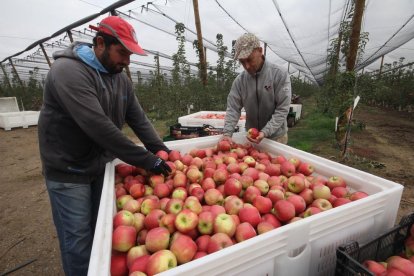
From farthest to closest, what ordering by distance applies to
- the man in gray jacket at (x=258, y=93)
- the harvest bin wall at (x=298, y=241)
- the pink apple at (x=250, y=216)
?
the man in gray jacket at (x=258, y=93), the pink apple at (x=250, y=216), the harvest bin wall at (x=298, y=241)

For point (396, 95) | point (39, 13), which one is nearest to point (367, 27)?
point (396, 95)

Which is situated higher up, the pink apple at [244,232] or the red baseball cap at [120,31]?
the red baseball cap at [120,31]

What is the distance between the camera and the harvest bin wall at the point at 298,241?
926 millimetres

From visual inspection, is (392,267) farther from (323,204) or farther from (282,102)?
(282,102)

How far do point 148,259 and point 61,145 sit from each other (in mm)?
A: 1109

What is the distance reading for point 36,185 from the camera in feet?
16.2

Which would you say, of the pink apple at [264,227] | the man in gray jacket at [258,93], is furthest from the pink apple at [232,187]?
the man in gray jacket at [258,93]

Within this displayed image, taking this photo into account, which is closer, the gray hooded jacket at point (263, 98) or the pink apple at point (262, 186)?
the pink apple at point (262, 186)

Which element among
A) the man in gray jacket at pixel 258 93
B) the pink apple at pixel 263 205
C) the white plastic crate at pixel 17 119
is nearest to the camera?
the pink apple at pixel 263 205

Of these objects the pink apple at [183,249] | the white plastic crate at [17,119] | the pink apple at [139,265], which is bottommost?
the white plastic crate at [17,119]

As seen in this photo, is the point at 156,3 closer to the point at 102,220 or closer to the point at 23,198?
the point at 23,198

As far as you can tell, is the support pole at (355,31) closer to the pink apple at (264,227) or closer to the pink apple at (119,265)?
the pink apple at (264,227)

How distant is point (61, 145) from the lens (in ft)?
5.92

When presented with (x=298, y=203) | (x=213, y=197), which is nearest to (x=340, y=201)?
(x=298, y=203)
